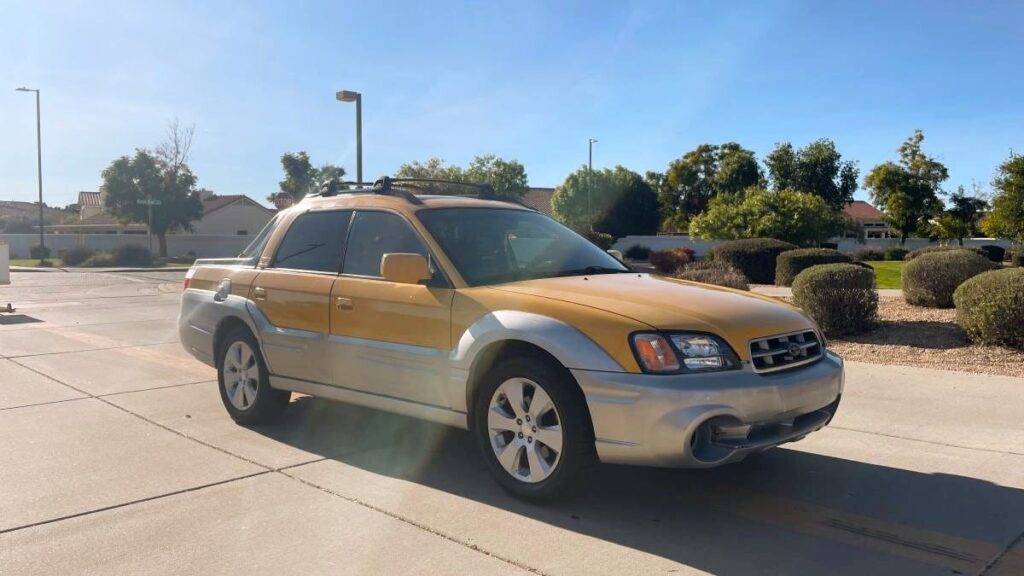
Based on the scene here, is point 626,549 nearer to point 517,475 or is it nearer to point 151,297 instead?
point 517,475

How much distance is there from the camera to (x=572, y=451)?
13.9 ft

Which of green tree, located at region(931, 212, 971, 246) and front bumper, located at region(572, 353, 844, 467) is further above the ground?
green tree, located at region(931, 212, 971, 246)

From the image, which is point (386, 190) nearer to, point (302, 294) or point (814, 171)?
point (302, 294)

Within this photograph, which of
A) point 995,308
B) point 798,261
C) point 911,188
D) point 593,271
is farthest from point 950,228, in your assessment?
point 593,271

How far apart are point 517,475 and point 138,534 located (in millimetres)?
2005

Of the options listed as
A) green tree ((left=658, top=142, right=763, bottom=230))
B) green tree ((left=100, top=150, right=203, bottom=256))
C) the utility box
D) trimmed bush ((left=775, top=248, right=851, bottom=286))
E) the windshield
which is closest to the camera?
the windshield

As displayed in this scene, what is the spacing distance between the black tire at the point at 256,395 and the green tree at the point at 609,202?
48.7m

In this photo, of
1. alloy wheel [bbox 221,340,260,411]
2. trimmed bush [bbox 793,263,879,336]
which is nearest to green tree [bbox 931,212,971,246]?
trimmed bush [bbox 793,263,879,336]

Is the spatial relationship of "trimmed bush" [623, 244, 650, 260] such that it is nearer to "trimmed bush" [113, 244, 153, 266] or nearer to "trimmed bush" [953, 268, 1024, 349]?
"trimmed bush" [113, 244, 153, 266]

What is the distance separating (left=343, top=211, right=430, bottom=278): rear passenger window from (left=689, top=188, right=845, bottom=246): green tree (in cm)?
2335

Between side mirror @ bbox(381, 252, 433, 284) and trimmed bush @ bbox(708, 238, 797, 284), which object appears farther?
trimmed bush @ bbox(708, 238, 797, 284)

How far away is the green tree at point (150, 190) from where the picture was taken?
4844 cm

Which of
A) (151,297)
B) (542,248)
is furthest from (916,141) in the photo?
(542,248)

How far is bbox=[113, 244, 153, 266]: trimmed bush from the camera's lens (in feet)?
135
